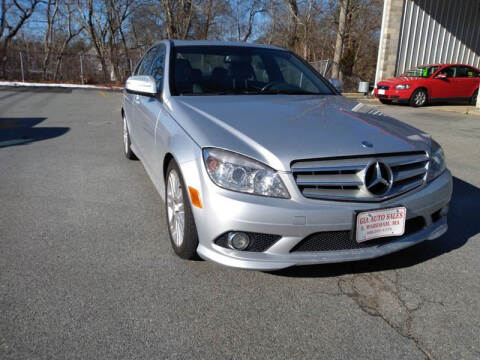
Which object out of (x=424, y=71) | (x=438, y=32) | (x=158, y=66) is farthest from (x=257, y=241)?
(x=438, y=32)

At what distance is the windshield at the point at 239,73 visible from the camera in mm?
3722

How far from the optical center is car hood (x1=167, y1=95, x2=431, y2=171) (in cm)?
247

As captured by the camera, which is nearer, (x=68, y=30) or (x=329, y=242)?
(x=329, y=242)

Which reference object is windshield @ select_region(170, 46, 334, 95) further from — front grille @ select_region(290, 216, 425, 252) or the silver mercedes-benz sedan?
front grille @ select_region(290, 216, 425, 252)

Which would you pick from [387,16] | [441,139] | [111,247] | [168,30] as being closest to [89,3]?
[168,30]

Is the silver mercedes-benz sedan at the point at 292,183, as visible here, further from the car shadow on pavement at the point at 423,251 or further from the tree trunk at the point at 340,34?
the tree trunk at the point at 340,34

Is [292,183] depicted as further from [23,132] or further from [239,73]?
[23,132]

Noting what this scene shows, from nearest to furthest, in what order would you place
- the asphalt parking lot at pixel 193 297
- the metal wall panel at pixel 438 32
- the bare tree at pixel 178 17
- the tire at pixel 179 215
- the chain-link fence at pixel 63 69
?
the asphalt parking lot at pixel 193 297 → the tire at pixel 179 215 → the metal wall panel at pixel 438 32 → the chain-link fence at pixel 63 69 → the bare tree at pixel 178 17

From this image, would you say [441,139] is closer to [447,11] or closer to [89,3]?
[447,11]

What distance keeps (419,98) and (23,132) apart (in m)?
12.5

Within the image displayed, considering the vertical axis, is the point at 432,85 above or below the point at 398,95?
above

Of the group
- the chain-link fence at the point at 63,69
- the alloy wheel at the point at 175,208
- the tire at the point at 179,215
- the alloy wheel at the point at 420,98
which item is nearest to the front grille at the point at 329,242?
the tire at the point at 179,215

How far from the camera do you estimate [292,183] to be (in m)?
2.36

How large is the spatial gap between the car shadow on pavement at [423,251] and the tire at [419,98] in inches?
433
